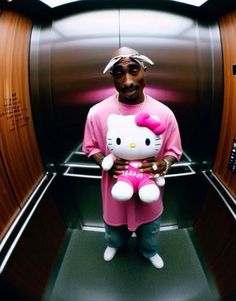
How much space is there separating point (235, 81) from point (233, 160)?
26.2 inches

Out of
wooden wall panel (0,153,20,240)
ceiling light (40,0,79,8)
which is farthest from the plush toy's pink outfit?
ceiling light (40,0,79,8)

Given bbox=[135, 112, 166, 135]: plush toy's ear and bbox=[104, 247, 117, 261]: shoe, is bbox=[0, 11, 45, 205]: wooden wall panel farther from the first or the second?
bbox=[135, 112, 166, 135]: plush toy's ear

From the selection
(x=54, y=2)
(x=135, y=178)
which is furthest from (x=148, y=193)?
(x=54, y=2)

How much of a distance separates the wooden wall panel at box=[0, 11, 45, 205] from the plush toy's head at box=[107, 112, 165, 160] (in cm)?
89

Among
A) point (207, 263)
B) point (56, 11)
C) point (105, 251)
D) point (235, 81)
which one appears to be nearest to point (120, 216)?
point (105, 251)

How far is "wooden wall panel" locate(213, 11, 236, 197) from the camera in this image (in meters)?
1.94

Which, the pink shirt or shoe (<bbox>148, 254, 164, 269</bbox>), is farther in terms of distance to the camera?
shoe (<bbox>148, 254, 164, 269</bbox>)

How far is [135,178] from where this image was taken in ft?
4.53

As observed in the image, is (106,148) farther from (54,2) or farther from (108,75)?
(54,2)

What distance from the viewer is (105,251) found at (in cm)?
219

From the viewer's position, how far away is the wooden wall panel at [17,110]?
173 cm

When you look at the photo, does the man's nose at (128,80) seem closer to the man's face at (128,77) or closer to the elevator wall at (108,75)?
the man's face at (128,77)

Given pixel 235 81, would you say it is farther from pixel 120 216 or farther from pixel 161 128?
pixel 120 216

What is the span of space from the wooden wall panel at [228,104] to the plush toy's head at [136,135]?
1015mm
